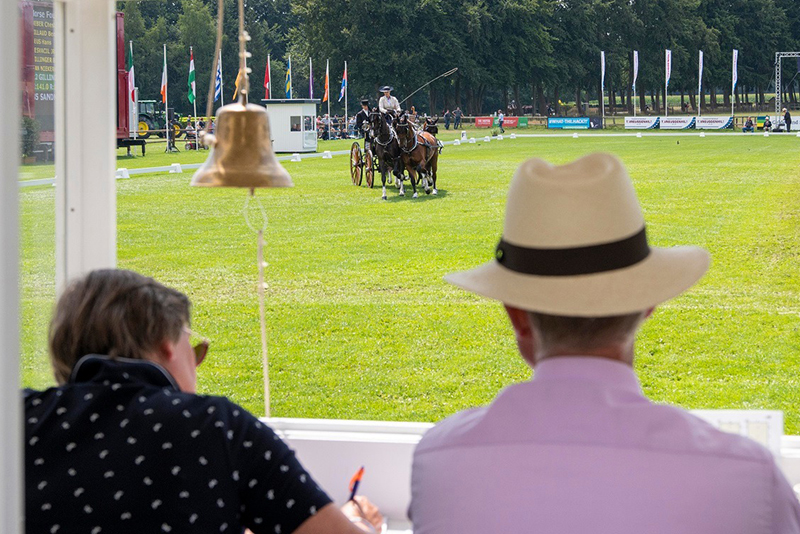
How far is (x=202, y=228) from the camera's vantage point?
11.3 metres

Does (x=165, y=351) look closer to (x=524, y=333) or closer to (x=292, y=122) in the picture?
(x=524, y=333)

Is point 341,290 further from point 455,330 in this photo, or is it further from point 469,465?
point 469,465

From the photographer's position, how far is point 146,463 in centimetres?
121

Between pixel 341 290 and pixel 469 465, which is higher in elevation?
pixel 469 465

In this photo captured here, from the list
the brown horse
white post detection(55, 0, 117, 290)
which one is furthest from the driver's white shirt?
white post detection(55, 0, 117, 290)

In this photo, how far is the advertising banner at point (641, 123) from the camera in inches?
1503

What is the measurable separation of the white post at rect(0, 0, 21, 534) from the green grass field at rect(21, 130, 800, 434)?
1.44 meters

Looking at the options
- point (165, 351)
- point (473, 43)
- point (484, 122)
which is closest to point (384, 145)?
point (165, 351)

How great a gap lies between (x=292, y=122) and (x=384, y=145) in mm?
8269

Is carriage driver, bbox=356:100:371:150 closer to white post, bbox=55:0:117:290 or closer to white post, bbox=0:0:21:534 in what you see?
white post, bbox=55:0:117:290

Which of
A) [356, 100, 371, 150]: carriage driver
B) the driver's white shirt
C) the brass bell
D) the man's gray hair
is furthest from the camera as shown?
[356, 100, 371, 150]: carriage driver

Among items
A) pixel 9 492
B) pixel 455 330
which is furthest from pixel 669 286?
pixel 455 330

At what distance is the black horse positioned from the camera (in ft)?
44.9

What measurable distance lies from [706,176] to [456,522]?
15.8 meters
